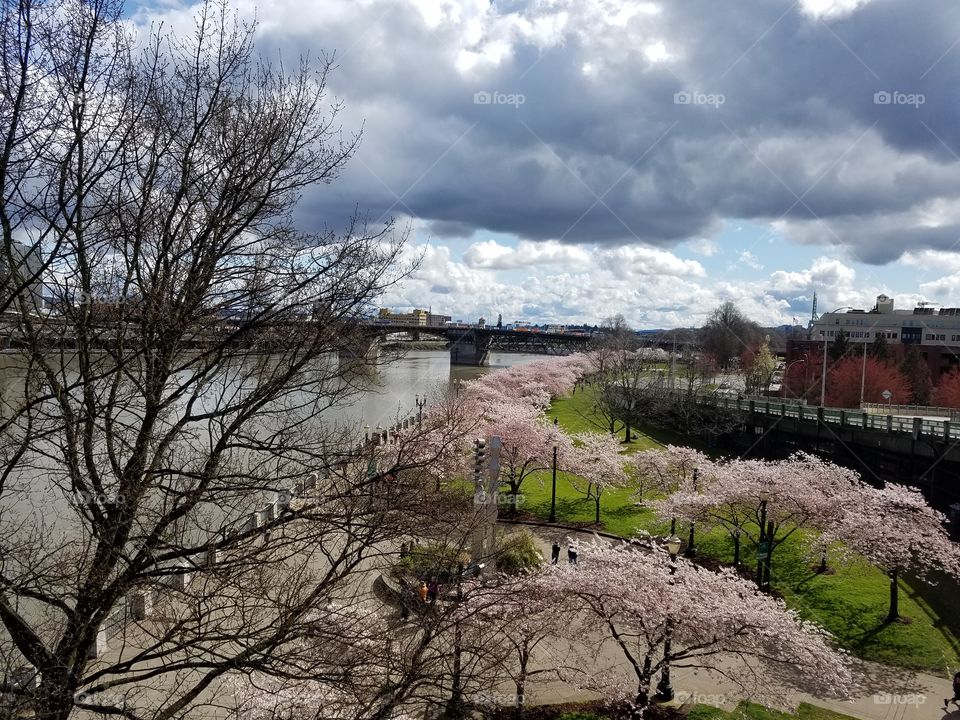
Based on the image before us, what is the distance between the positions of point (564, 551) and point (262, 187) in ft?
60.7

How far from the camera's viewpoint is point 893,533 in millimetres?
18484

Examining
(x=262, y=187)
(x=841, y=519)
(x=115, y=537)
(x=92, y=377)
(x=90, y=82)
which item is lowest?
(x=841, y=519)

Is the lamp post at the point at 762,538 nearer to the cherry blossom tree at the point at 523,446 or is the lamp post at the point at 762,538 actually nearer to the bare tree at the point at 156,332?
the cherry blossom tree at the point at 523,446

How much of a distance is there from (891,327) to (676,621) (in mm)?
89478

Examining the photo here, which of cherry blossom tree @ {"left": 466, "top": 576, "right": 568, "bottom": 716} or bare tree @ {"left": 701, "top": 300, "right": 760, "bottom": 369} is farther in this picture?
bare tree @ {"left": 701, "top": 300, "right": 760, "bottom": 369}

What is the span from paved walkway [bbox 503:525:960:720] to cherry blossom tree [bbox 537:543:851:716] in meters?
0.50

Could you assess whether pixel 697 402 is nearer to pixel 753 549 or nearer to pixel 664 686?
pixel 753 549

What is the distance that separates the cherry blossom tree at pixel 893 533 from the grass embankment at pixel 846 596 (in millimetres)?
744

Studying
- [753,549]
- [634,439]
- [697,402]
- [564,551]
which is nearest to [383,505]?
[564,551]

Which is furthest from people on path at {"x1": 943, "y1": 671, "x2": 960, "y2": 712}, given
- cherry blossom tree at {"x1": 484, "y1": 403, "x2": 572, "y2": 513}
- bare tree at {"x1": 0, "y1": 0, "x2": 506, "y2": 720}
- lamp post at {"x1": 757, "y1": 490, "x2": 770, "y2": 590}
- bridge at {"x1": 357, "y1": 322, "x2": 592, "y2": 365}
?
bridge at {"x1": 357, "y1": 322, "x2": 592, "y2": 365}

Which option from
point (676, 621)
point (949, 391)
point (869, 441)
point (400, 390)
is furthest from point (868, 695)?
point (400, 390)

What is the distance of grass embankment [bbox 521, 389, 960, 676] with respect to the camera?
16.8 m

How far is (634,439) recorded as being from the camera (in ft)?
150

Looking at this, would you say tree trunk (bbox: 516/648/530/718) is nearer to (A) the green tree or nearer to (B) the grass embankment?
(B) the grass embankment
